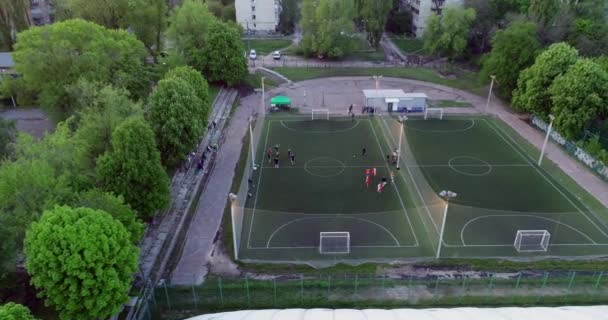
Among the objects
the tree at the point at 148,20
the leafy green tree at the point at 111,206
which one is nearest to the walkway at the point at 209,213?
the leafy green tree at the point at 111,206

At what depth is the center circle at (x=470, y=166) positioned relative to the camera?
32156 mm

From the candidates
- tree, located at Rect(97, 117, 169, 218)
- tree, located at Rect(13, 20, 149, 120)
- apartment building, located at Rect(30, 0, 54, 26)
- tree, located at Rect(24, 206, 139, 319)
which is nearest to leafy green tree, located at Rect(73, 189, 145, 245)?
tree, located at Rect(97, 117, 169, 218)

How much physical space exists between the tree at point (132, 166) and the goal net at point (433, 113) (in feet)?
93.8

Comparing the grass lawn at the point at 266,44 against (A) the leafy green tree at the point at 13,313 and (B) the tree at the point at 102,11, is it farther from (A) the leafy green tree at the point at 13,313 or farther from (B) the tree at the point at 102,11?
(A) the leafy green tree at the point at 13,313

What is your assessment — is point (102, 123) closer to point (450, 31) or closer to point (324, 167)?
point (324, 167)

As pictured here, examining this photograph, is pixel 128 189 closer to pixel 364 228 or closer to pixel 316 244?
pixel 316 244

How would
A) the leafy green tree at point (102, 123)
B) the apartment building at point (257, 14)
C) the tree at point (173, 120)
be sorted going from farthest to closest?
1. the apartment building at point (257, 14)
2. the tree at point (173, 120)
3. the leafy green tree at point (102, 123)

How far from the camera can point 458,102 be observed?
1849 inches

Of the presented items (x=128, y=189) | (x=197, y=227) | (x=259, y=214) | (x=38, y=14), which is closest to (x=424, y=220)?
(x=259, y=214)

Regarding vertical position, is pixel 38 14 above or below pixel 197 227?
above

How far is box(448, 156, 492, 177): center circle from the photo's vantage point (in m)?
32.2

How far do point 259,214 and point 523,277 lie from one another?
15.3 metres

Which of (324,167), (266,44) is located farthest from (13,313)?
(266,44)

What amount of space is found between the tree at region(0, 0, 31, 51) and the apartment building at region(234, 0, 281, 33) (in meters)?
32.1
